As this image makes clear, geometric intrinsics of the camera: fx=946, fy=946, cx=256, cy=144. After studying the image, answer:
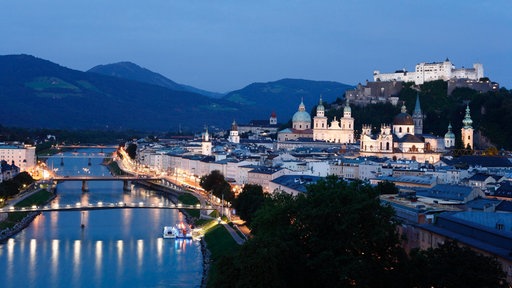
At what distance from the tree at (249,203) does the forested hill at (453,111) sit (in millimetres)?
29055

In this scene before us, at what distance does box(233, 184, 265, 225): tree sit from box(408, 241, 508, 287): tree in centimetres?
1379

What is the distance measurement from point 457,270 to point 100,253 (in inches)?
568

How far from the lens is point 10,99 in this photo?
177750 mm

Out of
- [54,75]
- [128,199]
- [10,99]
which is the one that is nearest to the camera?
[128,199]

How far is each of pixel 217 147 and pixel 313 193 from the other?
158 feet

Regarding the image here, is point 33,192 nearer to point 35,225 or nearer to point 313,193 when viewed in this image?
point 35,225

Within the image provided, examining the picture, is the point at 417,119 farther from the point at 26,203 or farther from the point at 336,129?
the point at 26,203

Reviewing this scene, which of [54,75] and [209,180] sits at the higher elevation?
[54,75]

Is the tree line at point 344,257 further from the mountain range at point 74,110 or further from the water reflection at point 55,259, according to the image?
the mountain range at point 74,110

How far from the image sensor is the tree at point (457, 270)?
15156 mm

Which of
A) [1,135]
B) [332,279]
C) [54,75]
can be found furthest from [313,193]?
[54,75]

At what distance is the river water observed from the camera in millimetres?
23625

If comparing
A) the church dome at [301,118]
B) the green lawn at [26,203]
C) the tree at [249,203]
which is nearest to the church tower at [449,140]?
the church dome at [301,118]

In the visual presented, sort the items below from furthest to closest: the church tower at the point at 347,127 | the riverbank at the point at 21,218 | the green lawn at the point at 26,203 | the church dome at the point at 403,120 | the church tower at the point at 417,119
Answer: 1. the church tower at the point at 347,127
2. the church tower at the point at 417,119
3. the church dome at the point at 403,120
4. the green lawn at the point at 26,203
5. the riverbank at the point at 21,218
